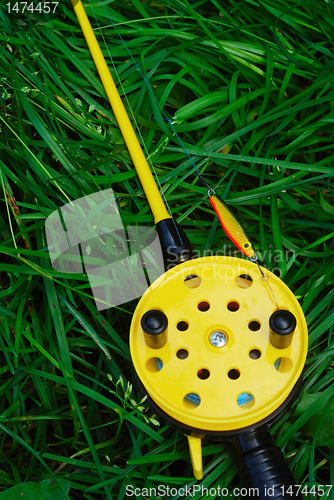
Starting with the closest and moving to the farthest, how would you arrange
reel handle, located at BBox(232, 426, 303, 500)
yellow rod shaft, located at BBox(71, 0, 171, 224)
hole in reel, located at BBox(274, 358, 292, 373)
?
reel handle, located at BBox(232, 426, 303, 500), hole in reel, located at BBox(274, 358, 292, 373), yellow rod shaft, located at BBox(71, 0, 171, 224)

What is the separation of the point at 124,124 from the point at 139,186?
0.60ft

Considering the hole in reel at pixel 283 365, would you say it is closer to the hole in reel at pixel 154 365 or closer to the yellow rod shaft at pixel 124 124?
the hole in reel at pixel 154 365

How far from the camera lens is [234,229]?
1.11 meters

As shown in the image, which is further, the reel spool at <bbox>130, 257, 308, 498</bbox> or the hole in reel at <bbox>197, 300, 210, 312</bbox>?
the hole in reel at <bbox>197, 300, 210, 312</bbox>

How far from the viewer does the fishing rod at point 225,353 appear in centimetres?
94

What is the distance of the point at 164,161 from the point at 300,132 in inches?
16.0

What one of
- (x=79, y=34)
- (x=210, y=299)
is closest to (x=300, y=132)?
(x=210, y=299)

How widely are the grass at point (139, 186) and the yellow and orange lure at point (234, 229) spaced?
11 centimetres

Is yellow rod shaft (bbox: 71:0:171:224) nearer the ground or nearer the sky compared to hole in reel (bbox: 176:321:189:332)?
nearer the sky

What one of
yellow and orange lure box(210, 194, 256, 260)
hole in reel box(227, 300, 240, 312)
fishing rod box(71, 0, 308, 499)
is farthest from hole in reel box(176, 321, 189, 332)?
yellow and orange lure box(210, 194, 256, 260)

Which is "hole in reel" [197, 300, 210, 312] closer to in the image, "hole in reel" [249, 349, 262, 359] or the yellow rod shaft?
"hole in reel" [249, 349, 262, 359]

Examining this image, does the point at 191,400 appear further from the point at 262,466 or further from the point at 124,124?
the point at 124,124

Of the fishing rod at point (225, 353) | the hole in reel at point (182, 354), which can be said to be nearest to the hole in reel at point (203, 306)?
the fishing rod at point (225, 353)

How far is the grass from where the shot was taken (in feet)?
3.59
